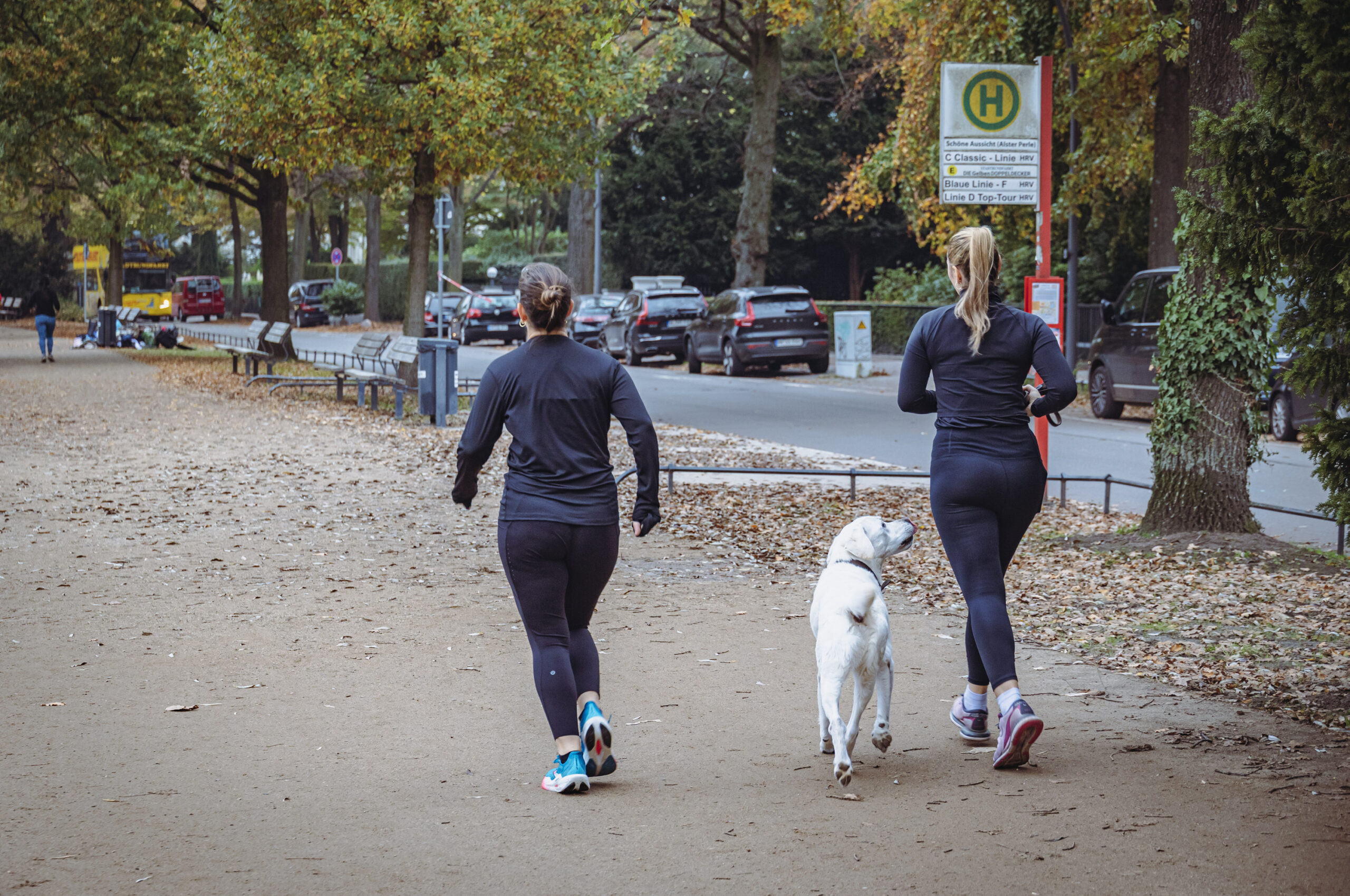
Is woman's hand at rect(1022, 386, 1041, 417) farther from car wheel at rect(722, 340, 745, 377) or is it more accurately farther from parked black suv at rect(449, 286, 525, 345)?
parked black suv at rect(449, 286, 525, 345)

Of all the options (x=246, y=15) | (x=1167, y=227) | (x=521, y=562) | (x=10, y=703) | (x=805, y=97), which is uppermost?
(x=805, y=97)

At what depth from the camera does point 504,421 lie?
475 cm

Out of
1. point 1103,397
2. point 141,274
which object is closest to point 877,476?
point 1103,397

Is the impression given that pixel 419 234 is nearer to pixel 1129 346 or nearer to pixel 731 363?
pixel 731 363

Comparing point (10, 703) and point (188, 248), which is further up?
point (188, 248)

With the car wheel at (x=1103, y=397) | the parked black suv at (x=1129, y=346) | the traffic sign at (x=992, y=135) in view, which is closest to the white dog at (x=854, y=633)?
the traffic sign at (x=992, y=135)

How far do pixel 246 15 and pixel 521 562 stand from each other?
1839 centimetres

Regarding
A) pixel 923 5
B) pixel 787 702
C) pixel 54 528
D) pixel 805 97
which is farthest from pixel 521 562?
pixel 805 97

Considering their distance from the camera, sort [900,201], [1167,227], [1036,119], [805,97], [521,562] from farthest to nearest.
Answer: [805,97]
[900,201]
[1167,227]
[1036,119]
[521,562]

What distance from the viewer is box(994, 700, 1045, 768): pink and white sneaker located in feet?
15.3

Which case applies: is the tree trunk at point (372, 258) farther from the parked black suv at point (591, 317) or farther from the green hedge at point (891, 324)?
the green hedge at point (891, 324)

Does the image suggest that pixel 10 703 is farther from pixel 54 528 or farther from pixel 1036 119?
pixel 1036 119

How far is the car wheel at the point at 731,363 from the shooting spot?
2775 centimetres

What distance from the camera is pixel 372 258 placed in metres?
54.1
